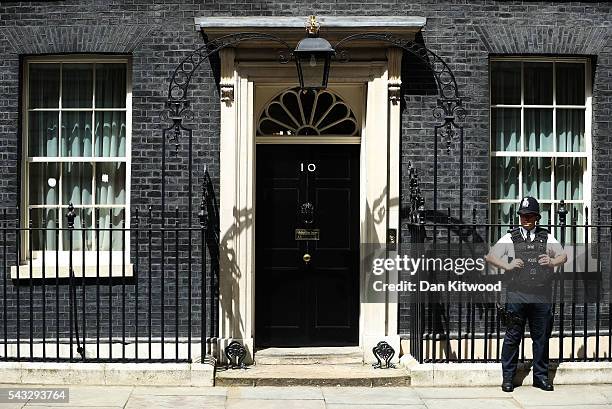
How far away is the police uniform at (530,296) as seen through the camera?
30.5 feet

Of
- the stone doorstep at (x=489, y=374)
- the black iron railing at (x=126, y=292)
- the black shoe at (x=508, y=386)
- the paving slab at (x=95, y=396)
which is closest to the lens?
the paving slab at (x=95, y=396)

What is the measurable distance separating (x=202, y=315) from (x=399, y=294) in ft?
7.21

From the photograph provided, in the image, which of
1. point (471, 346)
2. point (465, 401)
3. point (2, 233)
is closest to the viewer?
point (465, 401)

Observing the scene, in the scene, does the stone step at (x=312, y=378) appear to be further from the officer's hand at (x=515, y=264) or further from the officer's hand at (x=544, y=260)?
the officer's hand at (x=544, y=260)

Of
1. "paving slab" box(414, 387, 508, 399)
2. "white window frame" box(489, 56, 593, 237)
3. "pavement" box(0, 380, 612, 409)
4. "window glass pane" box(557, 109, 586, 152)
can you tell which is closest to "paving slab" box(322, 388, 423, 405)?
"pavement" box(0, 380, 612, 409)

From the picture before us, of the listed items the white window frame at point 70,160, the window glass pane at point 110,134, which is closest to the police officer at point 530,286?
the white window frame at point 70,160

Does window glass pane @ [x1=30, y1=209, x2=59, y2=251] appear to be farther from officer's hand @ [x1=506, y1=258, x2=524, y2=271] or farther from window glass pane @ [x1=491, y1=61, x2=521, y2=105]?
window glass pane @ [x1=491, y1=61, x2=521, y2=105]

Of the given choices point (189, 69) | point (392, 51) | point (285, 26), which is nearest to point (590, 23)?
point (392, 51)

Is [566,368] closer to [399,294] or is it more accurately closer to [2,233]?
[399,294]

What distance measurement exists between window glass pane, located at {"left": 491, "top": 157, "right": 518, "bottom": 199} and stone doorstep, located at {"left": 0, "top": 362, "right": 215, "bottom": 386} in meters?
3.78

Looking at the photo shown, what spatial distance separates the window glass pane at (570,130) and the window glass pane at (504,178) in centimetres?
57

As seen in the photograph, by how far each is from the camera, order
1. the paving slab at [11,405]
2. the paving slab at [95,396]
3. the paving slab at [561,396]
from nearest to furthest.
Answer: the paving slab at [11,405], the paving slab at [95,396], the paving slab at [561,396]

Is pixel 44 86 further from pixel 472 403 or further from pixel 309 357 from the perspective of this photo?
pixel 472 403

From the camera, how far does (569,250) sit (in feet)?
35.4
